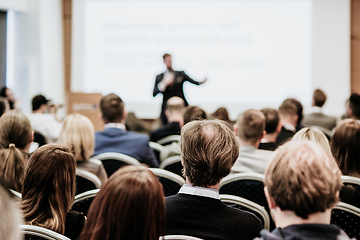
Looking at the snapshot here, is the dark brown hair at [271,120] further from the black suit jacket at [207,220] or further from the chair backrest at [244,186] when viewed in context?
the black suit jacket at [207,220]

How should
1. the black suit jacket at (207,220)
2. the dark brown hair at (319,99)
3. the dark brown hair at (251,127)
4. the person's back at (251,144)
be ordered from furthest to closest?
the dark brown hair at (319,99) → the dark brown hair at (251,127) → the person's back at (251,144) → the black suit jacket at (207,220)

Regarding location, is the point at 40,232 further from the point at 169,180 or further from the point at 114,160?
the point at 114,160

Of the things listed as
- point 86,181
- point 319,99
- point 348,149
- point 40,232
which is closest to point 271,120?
point 348,149

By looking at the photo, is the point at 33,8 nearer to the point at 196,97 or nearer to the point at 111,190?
the point at 196,97

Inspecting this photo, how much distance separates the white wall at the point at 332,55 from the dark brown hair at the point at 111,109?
5119mm

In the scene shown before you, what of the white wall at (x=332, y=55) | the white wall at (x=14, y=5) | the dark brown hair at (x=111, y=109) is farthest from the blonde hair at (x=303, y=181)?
the white wall at (x=14, y=5)

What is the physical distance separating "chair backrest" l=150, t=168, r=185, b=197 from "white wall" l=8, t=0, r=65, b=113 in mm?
5611

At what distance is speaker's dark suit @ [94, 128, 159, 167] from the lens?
113 inches

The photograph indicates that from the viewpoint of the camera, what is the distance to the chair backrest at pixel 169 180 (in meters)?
2.02

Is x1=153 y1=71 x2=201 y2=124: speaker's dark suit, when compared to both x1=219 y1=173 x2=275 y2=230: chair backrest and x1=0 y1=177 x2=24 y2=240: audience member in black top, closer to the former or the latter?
x1=219 y1=173 x2=275 y2=230: chair backrest

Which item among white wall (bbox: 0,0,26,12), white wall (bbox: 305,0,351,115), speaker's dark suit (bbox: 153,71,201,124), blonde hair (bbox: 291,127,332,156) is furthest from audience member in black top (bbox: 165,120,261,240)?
white wall (bbox: 0,0,26,12)

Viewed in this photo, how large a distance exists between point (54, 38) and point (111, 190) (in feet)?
24.0

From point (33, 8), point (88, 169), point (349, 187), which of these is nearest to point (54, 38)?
point (33, 8)

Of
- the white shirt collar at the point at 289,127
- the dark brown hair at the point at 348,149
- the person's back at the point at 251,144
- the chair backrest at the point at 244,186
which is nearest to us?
the chair backrest at the point at 244,186
